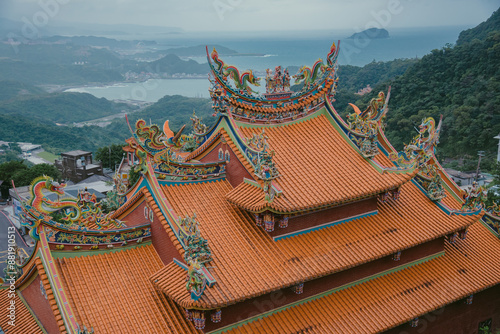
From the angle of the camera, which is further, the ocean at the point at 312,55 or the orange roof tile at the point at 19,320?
the ocean at the point at 312,55

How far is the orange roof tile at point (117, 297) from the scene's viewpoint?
32.4ft

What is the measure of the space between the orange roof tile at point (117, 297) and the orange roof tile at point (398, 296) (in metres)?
1.77

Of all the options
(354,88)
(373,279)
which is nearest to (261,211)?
(373,279)

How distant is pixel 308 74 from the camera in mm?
14664

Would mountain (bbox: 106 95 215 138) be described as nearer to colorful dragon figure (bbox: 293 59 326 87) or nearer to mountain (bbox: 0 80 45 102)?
mountain (bbox: 0 80 45 102)

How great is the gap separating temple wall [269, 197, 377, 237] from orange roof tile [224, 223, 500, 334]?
2.04m

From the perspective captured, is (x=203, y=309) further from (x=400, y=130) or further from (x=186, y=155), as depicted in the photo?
(x=400, y=130)

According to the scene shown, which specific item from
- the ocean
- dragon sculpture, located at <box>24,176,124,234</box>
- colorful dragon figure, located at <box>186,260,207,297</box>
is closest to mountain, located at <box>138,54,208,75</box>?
the ocean

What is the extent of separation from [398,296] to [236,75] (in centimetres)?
811

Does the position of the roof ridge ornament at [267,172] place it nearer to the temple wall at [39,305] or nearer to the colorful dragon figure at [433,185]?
the temple wall at [39,305]

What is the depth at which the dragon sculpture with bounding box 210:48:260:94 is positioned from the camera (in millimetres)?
12969

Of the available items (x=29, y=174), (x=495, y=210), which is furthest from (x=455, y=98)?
(x=29, y=174)

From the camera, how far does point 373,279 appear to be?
531 inches

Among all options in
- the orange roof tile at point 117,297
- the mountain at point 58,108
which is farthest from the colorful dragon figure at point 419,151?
the mountain at point 58,108
